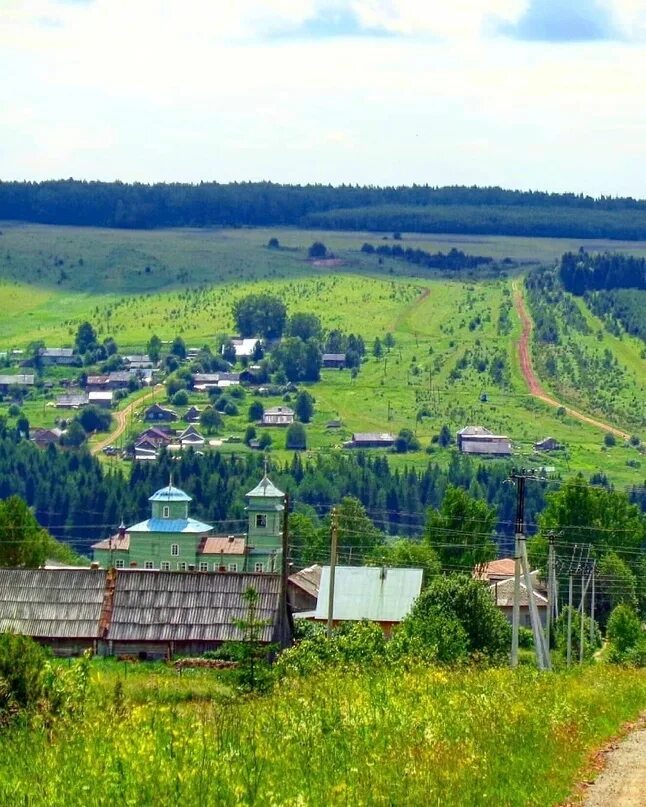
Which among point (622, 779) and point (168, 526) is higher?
point (622, 779)

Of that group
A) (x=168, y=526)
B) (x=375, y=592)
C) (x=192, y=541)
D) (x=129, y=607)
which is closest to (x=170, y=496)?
(x=168, y=526)

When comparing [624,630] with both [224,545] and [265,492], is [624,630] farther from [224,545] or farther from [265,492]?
[224,545]

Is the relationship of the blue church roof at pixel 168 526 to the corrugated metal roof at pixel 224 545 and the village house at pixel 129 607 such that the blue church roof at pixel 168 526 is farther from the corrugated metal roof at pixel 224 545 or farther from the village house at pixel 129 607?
the village house at pixel 129 607

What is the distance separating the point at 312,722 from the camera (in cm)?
2262

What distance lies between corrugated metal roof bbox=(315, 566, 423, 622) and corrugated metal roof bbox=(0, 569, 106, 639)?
10.7 metres

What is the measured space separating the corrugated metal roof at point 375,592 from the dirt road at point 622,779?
2121 inches

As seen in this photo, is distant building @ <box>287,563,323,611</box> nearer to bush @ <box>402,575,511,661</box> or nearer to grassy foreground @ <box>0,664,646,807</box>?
bush @ <box>402,575,511,661</box>

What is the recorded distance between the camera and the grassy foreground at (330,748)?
18.1 metres

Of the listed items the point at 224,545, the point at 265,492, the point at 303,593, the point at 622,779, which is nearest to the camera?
the point at 622,779

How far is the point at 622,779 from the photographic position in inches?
819

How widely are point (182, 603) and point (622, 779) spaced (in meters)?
51.7

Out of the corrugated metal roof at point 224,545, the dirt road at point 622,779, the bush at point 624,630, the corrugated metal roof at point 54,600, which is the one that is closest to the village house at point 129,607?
the corrugated metal roof at point 54,600

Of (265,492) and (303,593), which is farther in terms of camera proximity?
(265,492)

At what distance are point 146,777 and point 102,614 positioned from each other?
53395mm
